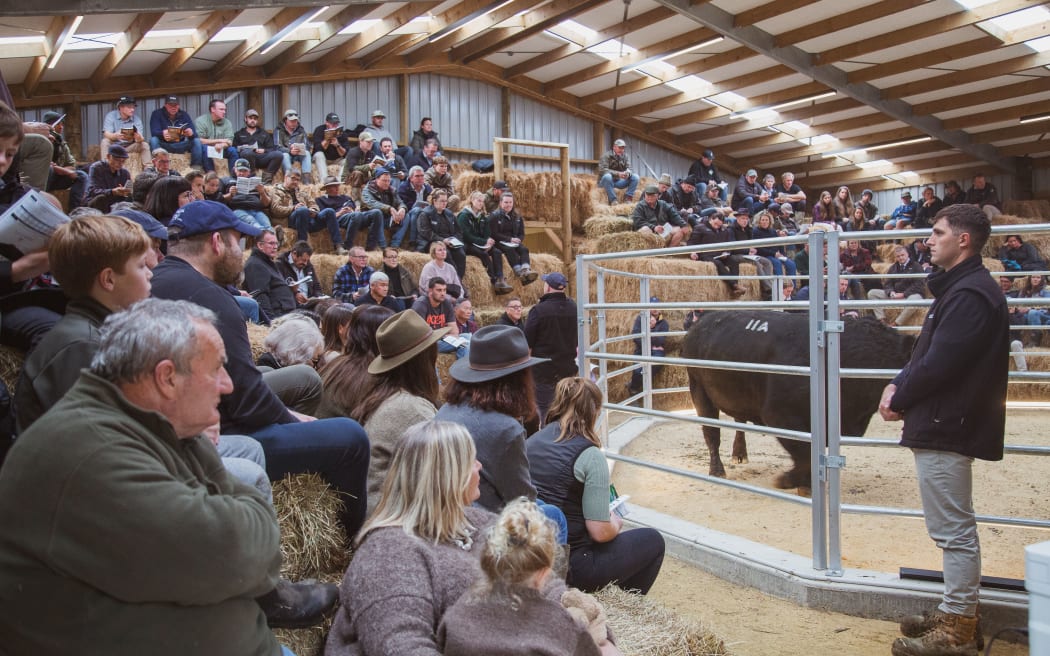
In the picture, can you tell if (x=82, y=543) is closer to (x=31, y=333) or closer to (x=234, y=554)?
(x=234, y=554)

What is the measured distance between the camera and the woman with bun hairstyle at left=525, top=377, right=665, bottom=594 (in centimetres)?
346

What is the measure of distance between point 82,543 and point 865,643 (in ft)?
10.4

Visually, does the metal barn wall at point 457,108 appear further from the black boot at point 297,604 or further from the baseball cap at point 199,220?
the black boot at point 297,604

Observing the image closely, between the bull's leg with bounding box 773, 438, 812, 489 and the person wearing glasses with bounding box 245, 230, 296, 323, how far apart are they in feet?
13.2

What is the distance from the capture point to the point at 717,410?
6871 millimetres

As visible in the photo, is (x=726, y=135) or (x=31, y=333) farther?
(x=726, y=135)

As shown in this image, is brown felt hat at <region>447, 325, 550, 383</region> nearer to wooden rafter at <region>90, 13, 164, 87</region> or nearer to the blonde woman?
the blonde woman

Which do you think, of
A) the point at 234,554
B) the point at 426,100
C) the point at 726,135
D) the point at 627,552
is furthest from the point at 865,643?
the point at 726,135

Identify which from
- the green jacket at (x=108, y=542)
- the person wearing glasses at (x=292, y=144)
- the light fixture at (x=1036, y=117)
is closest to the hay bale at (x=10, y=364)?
the green jacket at (x=108, y=542)

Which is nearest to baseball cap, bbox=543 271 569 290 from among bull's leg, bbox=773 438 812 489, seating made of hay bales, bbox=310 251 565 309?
bull's leg, bbox=773 438 812 489

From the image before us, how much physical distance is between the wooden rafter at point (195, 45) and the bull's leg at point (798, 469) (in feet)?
25.0

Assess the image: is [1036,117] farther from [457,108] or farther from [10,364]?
[10,364]

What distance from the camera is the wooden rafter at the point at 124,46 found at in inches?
397

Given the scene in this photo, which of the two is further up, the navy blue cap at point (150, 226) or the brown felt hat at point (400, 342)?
the navy blue cap at point (150, 226)
